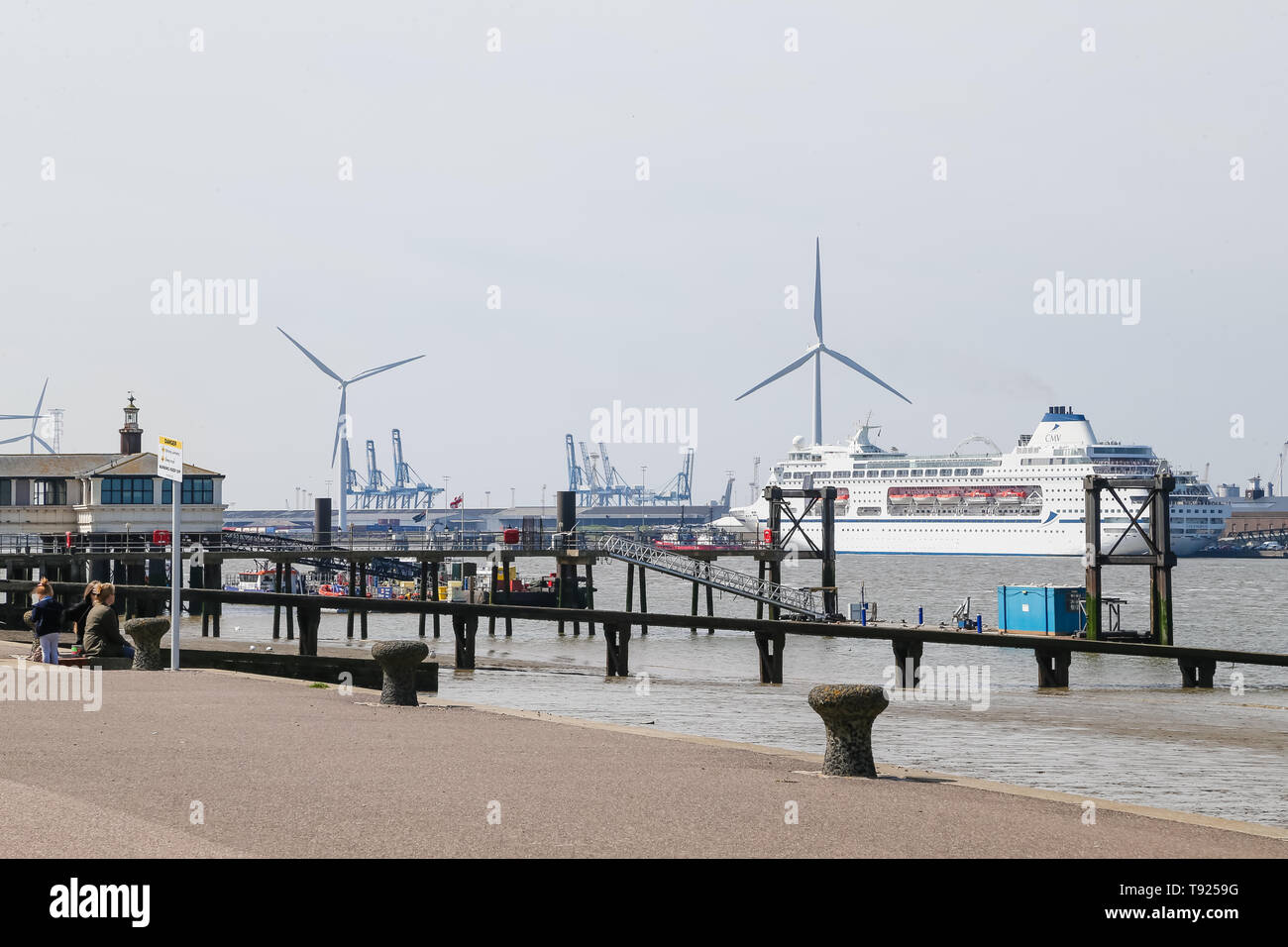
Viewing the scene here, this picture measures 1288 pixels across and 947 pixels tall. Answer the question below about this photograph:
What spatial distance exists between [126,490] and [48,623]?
45.7 metres

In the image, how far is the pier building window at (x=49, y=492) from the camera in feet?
219

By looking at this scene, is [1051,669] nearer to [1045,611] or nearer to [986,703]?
[986,703]

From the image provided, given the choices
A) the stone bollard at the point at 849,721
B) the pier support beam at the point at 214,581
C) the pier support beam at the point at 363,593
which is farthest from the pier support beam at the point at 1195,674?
the pier support beam at the point at 214,581

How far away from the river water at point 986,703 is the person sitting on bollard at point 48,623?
8621 mm

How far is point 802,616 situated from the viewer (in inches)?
2128

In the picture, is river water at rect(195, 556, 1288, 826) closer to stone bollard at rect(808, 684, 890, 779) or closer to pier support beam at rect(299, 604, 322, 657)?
pier support beam at rect(299, 604, 322, 657)

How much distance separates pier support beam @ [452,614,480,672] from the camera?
1497 inches

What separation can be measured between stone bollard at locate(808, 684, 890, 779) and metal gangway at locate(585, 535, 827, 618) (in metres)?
40.8

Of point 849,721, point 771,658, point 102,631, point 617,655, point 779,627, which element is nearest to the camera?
point 849,721

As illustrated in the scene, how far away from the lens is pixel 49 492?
2640 inches

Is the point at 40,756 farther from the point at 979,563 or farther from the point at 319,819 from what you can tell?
the point at 979,563

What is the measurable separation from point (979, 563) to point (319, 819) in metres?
160
